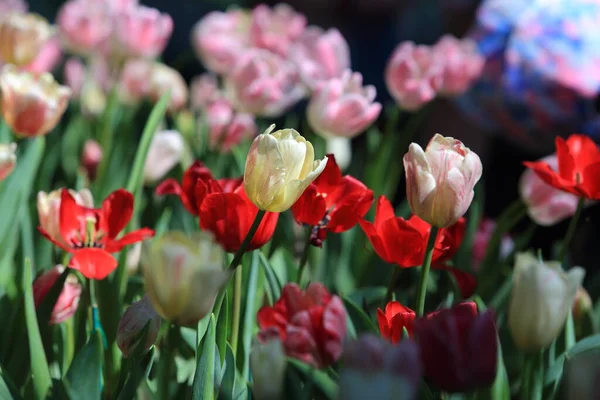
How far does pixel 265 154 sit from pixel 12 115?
439 millimetres

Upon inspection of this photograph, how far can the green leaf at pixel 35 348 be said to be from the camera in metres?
0.58

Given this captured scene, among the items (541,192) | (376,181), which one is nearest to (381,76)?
(376,181)

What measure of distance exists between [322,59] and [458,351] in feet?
2.65

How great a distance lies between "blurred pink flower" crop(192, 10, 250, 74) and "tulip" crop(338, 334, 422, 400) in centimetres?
96

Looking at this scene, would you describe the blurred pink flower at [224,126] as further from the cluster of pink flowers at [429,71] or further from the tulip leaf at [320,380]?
the tulip leaf at [320,380]

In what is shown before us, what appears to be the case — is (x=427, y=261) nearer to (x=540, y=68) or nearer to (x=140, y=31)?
(x=540, y=68)

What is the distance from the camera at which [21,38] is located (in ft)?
3.61

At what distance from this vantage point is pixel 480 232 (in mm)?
1233

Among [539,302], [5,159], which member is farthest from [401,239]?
[5,159]

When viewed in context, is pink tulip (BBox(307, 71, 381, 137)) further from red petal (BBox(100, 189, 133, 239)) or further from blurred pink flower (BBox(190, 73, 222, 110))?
blurred pink flower (BBox(190, 73, 222, 110))

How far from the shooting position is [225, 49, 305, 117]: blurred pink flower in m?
1.14

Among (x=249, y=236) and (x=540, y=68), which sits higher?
(x=249, y=236)

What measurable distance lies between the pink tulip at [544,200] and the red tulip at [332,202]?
362 mm

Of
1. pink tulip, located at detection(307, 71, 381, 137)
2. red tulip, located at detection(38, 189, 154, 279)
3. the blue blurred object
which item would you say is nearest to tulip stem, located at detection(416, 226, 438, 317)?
red tulip, located at detection(38, 189, 154, 279)
